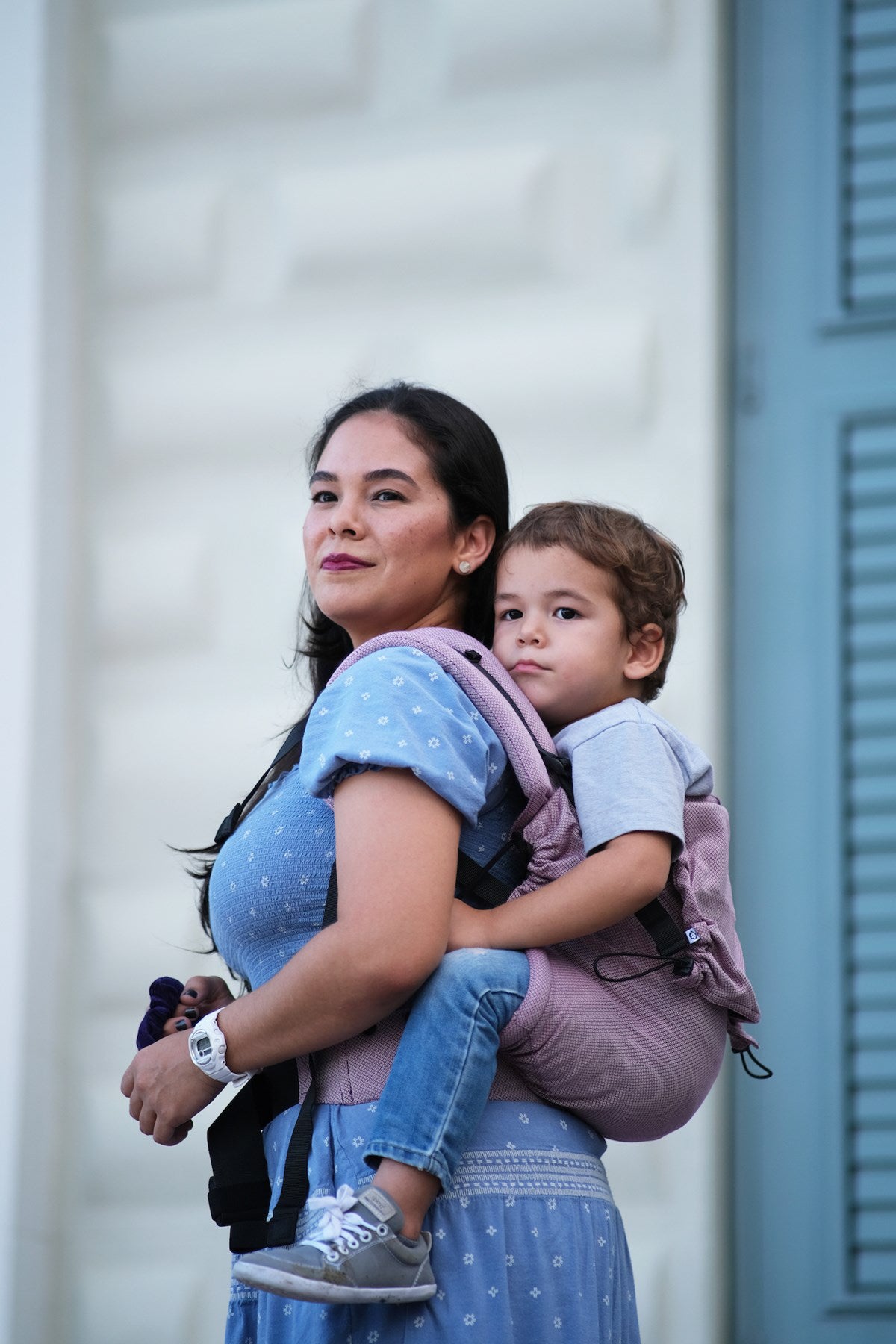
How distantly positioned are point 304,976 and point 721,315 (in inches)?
83.5

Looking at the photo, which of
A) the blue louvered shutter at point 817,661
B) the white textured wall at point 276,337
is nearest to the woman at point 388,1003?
the blue louvered shutter at point 817,661

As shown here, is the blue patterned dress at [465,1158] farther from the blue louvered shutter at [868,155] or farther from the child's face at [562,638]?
the blue louvered shutter at [868,155]

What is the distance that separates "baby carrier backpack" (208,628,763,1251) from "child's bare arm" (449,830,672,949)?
39 mm

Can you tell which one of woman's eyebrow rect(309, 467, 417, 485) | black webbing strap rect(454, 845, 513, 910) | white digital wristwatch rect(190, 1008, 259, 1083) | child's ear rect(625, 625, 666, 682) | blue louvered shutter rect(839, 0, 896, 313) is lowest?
white digital wristwatch rect(190, 1008, 259, 1083)

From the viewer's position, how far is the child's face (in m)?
1.91

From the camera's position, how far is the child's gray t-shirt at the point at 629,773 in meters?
1.68

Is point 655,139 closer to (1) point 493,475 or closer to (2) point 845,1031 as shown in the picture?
(1) point 493,475

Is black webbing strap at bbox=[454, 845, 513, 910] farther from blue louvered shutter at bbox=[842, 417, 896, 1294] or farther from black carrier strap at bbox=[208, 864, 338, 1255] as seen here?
blue louvered shutter at bbox=[842, 417, 896, 1294]

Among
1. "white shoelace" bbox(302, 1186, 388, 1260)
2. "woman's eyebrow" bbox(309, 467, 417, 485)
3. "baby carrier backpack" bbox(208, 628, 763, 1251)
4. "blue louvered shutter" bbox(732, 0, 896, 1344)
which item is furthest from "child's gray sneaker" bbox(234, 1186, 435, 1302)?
"blue louvered shutter" bbox(732, 0, 896, 1344)

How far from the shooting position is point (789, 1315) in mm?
2926

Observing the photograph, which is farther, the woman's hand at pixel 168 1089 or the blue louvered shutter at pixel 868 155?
the blue louvered shutter at pixel 868 155

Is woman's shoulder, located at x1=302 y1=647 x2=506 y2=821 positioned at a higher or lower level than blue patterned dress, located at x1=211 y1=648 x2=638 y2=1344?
higher

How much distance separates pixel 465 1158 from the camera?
65.1 inches

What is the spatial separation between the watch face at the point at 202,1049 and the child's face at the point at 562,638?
1.83 feet
